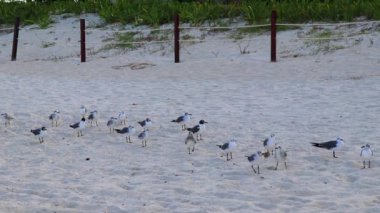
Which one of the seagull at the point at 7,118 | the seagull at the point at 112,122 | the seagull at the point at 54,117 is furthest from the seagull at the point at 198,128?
the seagull at the point at 7,118

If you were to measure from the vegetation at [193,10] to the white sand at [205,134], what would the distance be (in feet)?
6.69

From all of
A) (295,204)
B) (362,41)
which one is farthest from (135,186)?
(362,41)

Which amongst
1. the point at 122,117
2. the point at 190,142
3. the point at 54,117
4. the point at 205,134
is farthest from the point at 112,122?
the point at 190,142

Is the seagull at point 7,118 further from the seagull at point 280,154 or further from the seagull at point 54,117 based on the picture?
the seagull at point 280,154

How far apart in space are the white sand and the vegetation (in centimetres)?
204

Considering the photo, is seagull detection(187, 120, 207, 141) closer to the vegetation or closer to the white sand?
the white sand

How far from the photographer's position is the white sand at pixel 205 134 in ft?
24.9

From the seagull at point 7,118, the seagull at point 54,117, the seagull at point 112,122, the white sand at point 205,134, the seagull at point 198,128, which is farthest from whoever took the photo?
the seagull at point 7,118

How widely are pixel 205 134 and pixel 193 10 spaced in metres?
17.2

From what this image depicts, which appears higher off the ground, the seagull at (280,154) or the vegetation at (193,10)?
Result: the vegetation at (193,10)

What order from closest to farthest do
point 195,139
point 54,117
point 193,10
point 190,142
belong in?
point 190,142, point 195,139, point 54,117, point 193,10

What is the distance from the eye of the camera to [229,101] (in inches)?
567

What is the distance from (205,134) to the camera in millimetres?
11203

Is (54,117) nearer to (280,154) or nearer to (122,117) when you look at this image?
(122,117)
